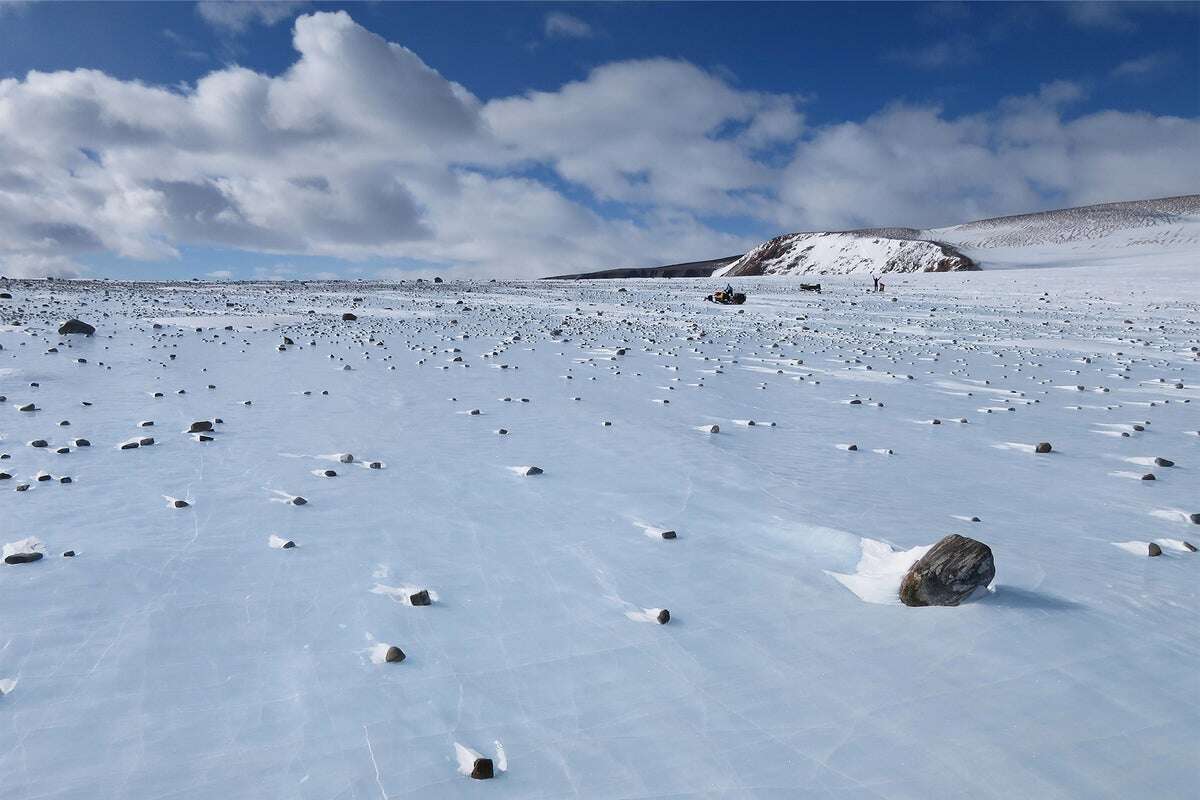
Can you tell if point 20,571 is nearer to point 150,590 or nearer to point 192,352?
point 150,590

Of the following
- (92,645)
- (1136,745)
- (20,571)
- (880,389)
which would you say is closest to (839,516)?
(1136,745)

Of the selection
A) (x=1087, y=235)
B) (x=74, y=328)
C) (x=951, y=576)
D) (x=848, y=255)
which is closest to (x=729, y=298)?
(x=74, y=328)

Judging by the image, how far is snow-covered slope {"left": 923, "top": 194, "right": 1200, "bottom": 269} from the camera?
7913 cm

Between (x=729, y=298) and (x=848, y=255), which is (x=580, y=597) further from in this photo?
(x=848, y=255)

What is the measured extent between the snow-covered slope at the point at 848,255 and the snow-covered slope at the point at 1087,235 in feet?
16.8

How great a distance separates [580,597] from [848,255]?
126 m

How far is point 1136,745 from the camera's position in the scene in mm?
3525

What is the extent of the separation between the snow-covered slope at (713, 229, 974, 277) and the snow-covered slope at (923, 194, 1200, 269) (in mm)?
5117

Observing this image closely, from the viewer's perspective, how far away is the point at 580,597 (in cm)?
497

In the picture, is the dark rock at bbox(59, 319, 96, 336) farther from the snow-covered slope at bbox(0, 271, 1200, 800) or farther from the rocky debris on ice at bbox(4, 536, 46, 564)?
the rocky debris on ice at bbox(4, 536, 46, 564)

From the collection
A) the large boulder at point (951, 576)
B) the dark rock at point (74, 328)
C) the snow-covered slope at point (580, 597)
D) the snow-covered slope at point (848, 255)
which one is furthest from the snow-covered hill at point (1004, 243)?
the dark rock at point (74, 328)

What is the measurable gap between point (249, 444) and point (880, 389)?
10810mm

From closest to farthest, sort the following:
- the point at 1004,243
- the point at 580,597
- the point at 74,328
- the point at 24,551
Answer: the point at 580,597
the point at 24,551
the point at 74,328
the point at 1004,243

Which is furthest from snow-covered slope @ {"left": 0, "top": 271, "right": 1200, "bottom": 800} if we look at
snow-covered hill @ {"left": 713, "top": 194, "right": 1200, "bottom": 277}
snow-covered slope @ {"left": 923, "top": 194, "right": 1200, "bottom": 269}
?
snow-covered hill @ {"left": 713, "top": 194, "right": 1200, "bottom": 277}
